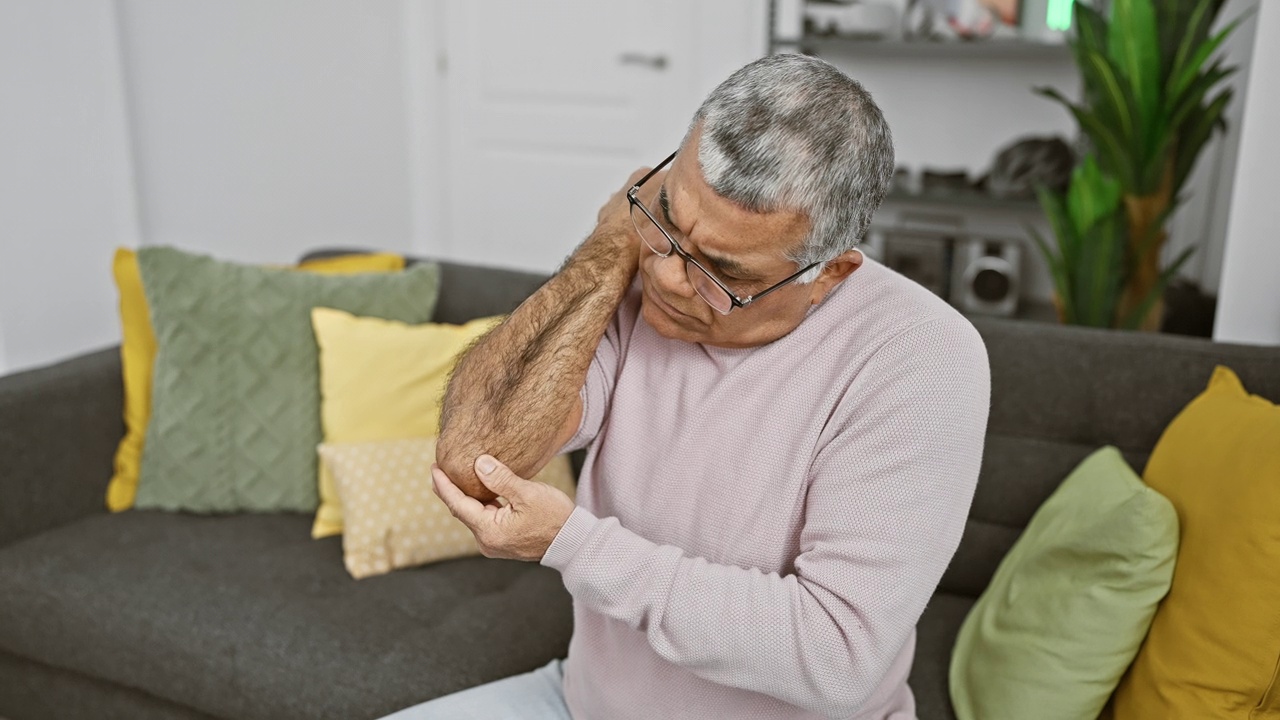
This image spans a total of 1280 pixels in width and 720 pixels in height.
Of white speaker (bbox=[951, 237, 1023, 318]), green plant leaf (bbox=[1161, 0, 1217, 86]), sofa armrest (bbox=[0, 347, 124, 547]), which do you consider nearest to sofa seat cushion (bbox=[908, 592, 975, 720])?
green plant leaf (bbox=[1161, 0, 1217, 86])

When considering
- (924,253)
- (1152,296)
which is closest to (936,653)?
(1152,296)

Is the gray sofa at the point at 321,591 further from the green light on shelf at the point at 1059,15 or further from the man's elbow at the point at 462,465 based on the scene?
the green light on shelf at the point at 1059,15

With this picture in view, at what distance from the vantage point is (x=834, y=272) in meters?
1.07

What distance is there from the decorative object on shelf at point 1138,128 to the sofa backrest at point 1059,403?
2.63 feet

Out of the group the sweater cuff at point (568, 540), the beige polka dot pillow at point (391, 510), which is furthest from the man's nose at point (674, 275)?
the beige polka dot pillow at point (391, 510)

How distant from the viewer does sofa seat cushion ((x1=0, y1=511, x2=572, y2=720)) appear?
155 cm

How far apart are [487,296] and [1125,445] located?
3.76ft

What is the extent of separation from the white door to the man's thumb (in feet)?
9.20

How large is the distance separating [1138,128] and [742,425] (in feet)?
5.67

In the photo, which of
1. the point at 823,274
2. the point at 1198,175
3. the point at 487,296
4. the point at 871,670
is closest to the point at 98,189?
the point at 487,296

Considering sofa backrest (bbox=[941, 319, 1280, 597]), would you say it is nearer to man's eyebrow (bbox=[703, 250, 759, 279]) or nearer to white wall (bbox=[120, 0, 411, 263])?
man's eyebrow (bbox=[703, 250, 759, 279])

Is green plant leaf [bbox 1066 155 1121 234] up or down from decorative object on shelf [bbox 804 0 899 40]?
down

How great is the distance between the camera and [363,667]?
1539mm

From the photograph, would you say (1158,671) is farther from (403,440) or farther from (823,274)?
(403,440)
